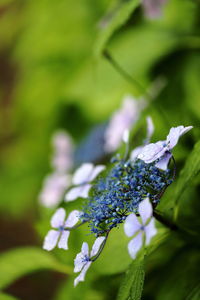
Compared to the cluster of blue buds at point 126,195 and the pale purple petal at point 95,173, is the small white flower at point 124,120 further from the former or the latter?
the cluster of blue buds at point 126,195

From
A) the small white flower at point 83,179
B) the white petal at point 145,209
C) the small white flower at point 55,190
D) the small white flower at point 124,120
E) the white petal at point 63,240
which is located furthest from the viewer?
the small white flower at point 55,190

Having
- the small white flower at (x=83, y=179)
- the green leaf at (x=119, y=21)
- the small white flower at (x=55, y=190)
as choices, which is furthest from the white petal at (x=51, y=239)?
the small white flower at (x=55, y=190)

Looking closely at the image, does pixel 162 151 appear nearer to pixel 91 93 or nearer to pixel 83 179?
pixel 83 179

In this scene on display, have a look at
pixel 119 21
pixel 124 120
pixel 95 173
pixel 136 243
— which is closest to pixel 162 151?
pixel 136 243

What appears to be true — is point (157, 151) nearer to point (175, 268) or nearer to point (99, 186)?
point (99, 186)

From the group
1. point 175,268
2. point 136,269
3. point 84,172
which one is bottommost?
point 175,268

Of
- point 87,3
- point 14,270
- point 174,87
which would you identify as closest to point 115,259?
point 14,270

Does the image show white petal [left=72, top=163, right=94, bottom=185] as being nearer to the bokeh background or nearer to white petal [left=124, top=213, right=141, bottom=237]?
the bokeh background
